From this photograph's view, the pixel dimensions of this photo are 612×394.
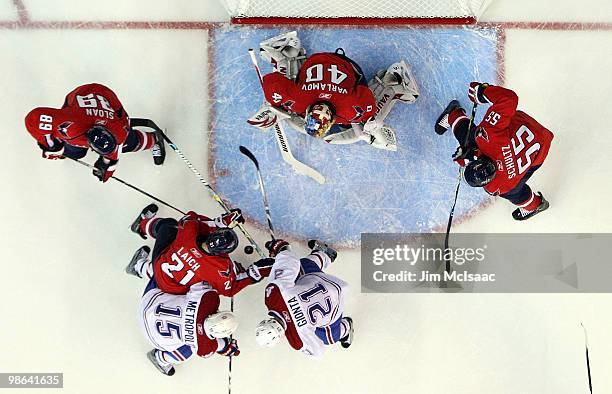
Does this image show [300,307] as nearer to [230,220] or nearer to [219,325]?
[219,325]

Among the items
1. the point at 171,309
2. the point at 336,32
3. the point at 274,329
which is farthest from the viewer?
the point at 336,32

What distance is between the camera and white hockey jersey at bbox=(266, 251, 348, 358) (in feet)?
9.24

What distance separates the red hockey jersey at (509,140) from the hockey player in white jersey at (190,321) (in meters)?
1.56

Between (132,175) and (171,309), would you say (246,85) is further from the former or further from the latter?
(171,309)

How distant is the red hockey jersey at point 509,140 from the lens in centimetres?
283

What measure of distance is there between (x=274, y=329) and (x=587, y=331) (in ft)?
6.73

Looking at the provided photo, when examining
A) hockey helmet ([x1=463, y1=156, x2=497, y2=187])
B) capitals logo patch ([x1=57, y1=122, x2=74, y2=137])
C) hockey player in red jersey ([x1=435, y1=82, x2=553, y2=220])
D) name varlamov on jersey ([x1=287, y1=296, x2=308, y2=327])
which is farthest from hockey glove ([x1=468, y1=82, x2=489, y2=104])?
capitals logo patch ([x1=57, y1=122, x2=74, y2=137])

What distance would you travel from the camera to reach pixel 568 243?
11.6 feet

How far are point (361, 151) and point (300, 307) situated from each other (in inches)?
45.0

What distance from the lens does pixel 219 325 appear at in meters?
2.77

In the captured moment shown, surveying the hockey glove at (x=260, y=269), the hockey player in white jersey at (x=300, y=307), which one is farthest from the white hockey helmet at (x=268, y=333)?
the hockey glove at (x=260, y=269)

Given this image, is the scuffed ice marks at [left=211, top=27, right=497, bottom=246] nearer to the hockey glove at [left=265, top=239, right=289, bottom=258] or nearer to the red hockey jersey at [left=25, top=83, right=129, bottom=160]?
the hockey glove at [left=265, top=239, right=289, bottom=258]

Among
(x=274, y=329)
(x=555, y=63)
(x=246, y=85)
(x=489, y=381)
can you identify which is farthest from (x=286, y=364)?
(x=555, y=63)

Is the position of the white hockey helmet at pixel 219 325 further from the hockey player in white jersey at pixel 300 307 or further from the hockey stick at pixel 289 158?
the hockey stick at pixel 289 158
